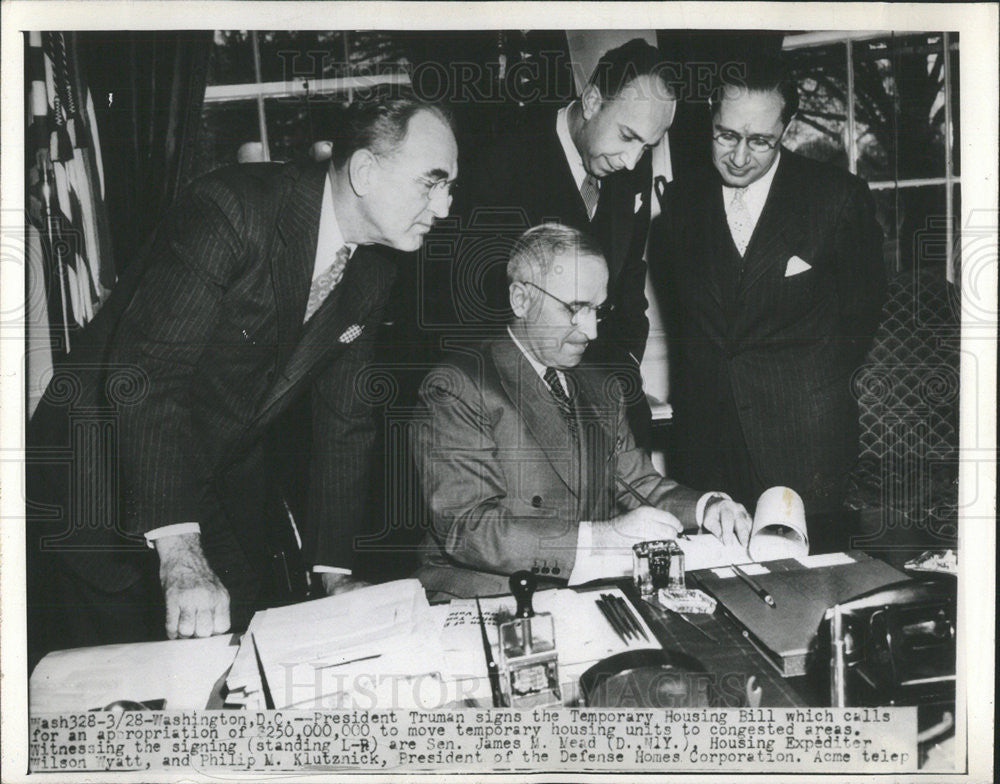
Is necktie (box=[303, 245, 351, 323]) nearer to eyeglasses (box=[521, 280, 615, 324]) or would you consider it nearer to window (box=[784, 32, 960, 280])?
eyeglasses (box=[521, 280, 615, 324])

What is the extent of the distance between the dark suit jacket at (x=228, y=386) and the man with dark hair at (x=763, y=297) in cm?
75

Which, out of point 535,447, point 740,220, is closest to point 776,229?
point 740,220

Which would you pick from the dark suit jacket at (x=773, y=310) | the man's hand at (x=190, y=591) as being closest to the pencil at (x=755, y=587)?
the dark suit jacket at (x=773, y=310)

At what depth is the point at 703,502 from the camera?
6.23 feet

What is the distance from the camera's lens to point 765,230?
1.89 m

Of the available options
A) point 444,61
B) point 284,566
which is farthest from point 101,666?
point 444,61

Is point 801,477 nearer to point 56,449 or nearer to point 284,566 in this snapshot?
point 284,566

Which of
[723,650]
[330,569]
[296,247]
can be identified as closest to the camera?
[723,650]

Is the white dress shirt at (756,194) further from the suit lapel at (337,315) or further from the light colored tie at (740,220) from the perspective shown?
the suit lapel at (337,315)

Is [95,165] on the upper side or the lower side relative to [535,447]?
upper

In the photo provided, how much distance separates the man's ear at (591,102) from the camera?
1865 mm

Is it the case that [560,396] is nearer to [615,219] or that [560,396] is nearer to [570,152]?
[615,219]

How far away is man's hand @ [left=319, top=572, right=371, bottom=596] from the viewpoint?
187 cm

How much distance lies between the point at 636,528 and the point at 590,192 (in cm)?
80
